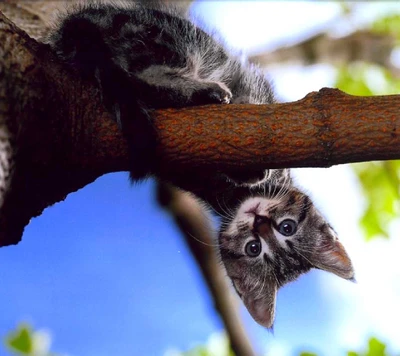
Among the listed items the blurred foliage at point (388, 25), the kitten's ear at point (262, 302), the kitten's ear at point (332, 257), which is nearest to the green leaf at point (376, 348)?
the kitten's ear at point (332, 257)

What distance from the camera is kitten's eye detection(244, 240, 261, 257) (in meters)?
2.46

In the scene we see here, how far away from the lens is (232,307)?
Result: 2.93m

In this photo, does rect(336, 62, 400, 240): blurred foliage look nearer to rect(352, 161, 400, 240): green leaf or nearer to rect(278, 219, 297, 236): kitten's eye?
rect(352, 161, 400, 240): green leaf

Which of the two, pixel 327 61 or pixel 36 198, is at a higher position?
pixel 327 61

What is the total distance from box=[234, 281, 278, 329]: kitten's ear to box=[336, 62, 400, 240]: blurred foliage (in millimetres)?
1171

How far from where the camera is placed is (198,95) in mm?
1904

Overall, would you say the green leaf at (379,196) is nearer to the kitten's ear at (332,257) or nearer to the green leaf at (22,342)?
the kitten's ear at (332,257)

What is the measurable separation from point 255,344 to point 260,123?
5.37 feet

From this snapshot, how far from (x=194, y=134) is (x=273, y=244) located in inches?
37.8

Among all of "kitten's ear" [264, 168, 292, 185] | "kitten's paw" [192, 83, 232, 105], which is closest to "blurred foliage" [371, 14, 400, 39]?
"kitten's ear" [264, 168, 292, 185]

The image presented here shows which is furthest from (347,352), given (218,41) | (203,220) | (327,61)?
(327,61)

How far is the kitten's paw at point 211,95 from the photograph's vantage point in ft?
6.25

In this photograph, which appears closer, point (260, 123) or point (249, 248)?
point (260, 123)

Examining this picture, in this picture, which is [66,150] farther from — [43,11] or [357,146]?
[43,11]
